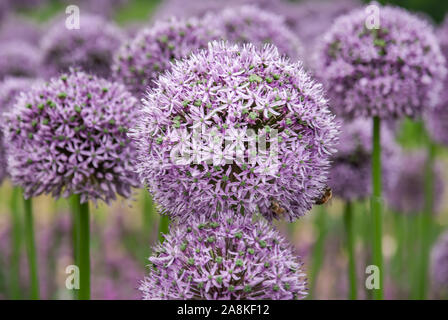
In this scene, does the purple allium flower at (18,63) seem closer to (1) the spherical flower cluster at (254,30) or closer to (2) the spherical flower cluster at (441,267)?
(1) the spherical flower cluster at (254,30)

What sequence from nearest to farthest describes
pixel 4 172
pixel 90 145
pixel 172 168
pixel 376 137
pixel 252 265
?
pixel 252 265, pixel 172 168, pixel 90 145, pixel 376 137, pixel 4 172

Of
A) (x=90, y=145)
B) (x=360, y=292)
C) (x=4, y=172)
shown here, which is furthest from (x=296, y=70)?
(x=360, y=292)

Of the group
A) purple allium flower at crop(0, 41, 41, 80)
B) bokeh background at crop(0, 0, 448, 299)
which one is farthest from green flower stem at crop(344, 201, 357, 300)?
purple allium flower at crop(0, 41, 41, 80)

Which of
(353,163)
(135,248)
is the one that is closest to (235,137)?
(353,163)

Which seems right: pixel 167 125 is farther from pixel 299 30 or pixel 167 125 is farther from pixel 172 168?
pixel 299 30

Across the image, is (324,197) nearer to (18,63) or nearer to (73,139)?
(73,139)

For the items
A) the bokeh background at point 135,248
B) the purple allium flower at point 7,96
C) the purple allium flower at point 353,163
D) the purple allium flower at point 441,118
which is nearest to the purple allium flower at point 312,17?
the bokeh background at point 135,248
